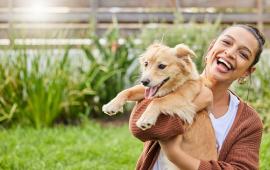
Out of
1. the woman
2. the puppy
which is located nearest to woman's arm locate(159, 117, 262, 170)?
the woman

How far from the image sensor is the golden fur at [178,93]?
274 cm

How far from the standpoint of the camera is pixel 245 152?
299cm

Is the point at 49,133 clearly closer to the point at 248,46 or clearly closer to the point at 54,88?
the point at 54,88

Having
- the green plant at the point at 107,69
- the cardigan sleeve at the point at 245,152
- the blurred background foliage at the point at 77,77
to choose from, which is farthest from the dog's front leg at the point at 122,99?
the green plant at the point at 107,69

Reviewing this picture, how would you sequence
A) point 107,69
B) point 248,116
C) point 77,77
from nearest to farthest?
point 248,116
point 77,77
point 107,69

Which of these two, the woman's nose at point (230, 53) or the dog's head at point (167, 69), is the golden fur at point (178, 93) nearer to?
the dog's head at point (167, 69)

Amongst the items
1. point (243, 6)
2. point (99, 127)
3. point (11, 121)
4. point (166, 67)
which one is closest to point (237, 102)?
point (166, 67)

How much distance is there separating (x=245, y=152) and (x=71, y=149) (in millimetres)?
3090

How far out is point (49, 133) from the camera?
6.64 meters

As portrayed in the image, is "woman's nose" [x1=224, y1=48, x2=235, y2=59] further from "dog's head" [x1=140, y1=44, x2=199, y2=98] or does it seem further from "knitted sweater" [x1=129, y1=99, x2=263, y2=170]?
"knitted sweater" [x1=129, y1=99, x2=263, y2=170]

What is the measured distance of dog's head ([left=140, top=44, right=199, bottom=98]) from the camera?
9.07 ft

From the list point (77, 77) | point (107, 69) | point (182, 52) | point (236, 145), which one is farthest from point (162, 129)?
point (107, 69)

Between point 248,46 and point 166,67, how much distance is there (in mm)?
489

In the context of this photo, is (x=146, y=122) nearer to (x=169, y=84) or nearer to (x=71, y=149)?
(x=169, y=84)
